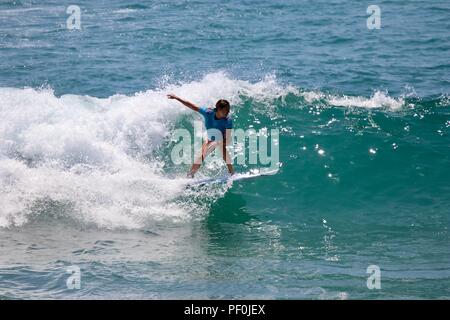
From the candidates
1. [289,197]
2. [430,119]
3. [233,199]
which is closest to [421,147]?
[430,119]

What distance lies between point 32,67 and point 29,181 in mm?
7493

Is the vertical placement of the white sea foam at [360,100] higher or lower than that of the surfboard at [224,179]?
higher

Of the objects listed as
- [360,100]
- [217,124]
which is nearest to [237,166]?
[217,124]

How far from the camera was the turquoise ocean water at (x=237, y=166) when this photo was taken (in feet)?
26.9

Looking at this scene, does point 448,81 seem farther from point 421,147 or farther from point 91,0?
point 91,0

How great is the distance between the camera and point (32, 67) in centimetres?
1731

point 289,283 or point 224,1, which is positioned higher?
point 224,1

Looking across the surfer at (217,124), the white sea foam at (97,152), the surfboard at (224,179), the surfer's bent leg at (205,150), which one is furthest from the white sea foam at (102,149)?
the surfer at (217,124)

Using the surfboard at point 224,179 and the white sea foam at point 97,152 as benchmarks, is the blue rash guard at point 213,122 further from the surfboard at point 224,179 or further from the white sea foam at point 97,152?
the white sea foam at point 97,152

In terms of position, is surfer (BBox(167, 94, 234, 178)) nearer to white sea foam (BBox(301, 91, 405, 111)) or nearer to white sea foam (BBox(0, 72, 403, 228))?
white sea foam (BBox(0, 72, 403, 228))

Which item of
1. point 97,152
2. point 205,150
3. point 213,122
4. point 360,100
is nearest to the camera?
point 213,122

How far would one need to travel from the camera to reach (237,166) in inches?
470

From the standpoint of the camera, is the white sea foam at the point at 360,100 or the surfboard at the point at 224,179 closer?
the surfboard at the point at 224,179

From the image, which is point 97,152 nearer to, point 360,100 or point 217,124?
point 217,124
